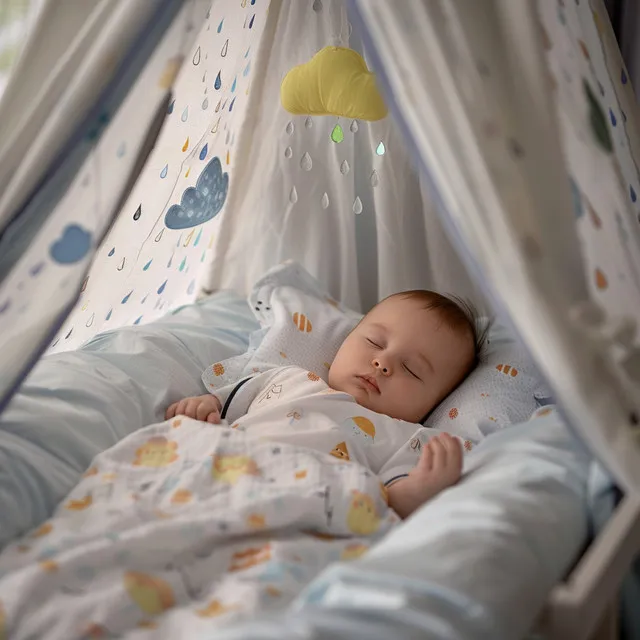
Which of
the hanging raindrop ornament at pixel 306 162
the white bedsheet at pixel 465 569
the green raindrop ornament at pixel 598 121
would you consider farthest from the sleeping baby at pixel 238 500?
the hanging raindrop ornament at pixel 306 162

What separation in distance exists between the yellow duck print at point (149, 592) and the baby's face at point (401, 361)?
2.98ft

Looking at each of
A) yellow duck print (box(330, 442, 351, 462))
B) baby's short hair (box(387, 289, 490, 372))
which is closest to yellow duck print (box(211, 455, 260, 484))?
yellow duck print (box(330, 442, 351, 462))

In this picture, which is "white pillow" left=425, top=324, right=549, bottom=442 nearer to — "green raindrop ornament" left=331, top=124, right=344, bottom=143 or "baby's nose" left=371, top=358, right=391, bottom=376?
"baby's nose" left=371, top=358, right=391, bottom=376

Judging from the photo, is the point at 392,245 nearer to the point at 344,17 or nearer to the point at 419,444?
the point at 344,17

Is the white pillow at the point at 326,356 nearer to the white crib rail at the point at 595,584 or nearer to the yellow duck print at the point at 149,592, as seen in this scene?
the white crib rail at the point at 595,584

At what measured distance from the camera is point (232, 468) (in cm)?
148

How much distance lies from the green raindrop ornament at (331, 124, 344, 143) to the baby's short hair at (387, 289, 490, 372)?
678 mm

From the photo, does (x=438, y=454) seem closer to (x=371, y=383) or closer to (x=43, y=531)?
(x=371, y=383)

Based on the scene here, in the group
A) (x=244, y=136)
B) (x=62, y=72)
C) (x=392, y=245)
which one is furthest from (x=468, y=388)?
(x=62, y=72)

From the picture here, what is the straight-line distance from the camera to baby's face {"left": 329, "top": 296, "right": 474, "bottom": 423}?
1.98 m

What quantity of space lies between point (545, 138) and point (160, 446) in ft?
3.14

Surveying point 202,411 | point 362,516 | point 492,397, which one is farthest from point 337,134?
point 362,516

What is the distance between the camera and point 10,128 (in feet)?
4.24

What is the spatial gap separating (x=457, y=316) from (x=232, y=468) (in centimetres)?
91
